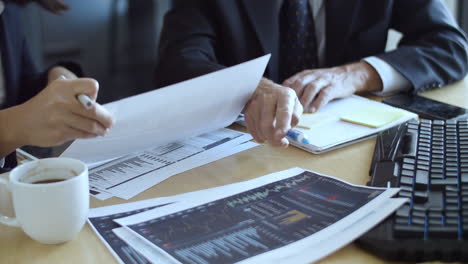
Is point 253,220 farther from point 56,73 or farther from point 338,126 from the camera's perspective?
point 56,73

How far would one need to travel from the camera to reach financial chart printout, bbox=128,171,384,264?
0.60 m

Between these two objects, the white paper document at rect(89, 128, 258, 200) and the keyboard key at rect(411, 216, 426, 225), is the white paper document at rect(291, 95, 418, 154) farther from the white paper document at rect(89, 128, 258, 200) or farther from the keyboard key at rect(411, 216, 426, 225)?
the keyboard key at rect(411, 216, 426, 225)

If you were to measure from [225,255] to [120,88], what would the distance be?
306 cm

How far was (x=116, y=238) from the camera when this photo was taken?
0.65m

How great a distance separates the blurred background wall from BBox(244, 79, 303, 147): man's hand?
243 centimetres

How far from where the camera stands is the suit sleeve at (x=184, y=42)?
131 cm

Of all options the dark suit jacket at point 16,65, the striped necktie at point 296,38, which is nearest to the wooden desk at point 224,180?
the striped necktie at point 296,38

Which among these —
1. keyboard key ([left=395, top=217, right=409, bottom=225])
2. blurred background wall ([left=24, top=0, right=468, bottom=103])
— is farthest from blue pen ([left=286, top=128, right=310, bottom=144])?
blurred background wall ([left=24, top=0, right=468, bottom=103])

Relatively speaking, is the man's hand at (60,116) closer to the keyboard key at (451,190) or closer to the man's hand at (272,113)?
the man's hand at (272,113)

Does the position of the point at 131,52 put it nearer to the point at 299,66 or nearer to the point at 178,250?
the point at 299,66

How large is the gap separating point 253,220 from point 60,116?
1.04 ft

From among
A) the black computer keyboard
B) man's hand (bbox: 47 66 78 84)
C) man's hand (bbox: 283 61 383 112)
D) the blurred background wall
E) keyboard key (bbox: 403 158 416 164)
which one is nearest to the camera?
the black computer keyboard

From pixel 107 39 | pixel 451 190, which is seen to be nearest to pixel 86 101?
pixel 451 190

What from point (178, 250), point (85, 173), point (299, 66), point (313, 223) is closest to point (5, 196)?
point (85, 173)
